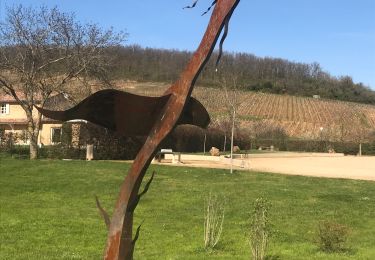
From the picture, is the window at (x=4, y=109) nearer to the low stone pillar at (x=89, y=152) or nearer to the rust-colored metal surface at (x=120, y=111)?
the low stone pillar at (x=89, y=152)

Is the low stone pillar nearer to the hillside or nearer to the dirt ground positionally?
the dirt ground

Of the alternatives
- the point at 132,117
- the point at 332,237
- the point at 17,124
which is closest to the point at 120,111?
the point at 132,117

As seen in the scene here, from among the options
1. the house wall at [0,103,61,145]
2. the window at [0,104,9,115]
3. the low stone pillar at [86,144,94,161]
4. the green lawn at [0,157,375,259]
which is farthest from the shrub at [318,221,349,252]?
the window at [0,104,9,115]

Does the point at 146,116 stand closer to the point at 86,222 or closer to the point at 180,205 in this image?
the point at 86,222

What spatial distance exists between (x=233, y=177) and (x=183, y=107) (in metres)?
14.7

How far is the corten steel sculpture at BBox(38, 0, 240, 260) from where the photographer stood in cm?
344

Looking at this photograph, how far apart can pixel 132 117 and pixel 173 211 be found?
844cm

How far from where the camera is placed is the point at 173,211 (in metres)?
11.8

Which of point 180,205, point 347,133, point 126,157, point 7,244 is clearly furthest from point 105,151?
point 347,133

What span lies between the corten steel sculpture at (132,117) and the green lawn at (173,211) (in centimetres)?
423

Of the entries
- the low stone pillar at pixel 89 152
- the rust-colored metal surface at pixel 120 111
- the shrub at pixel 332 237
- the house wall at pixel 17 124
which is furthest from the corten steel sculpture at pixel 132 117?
the house wall at pixel 17 124

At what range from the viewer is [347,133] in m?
66.8

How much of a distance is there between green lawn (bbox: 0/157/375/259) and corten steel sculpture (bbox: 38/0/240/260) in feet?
13.9

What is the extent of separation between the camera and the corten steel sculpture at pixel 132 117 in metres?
3.44
